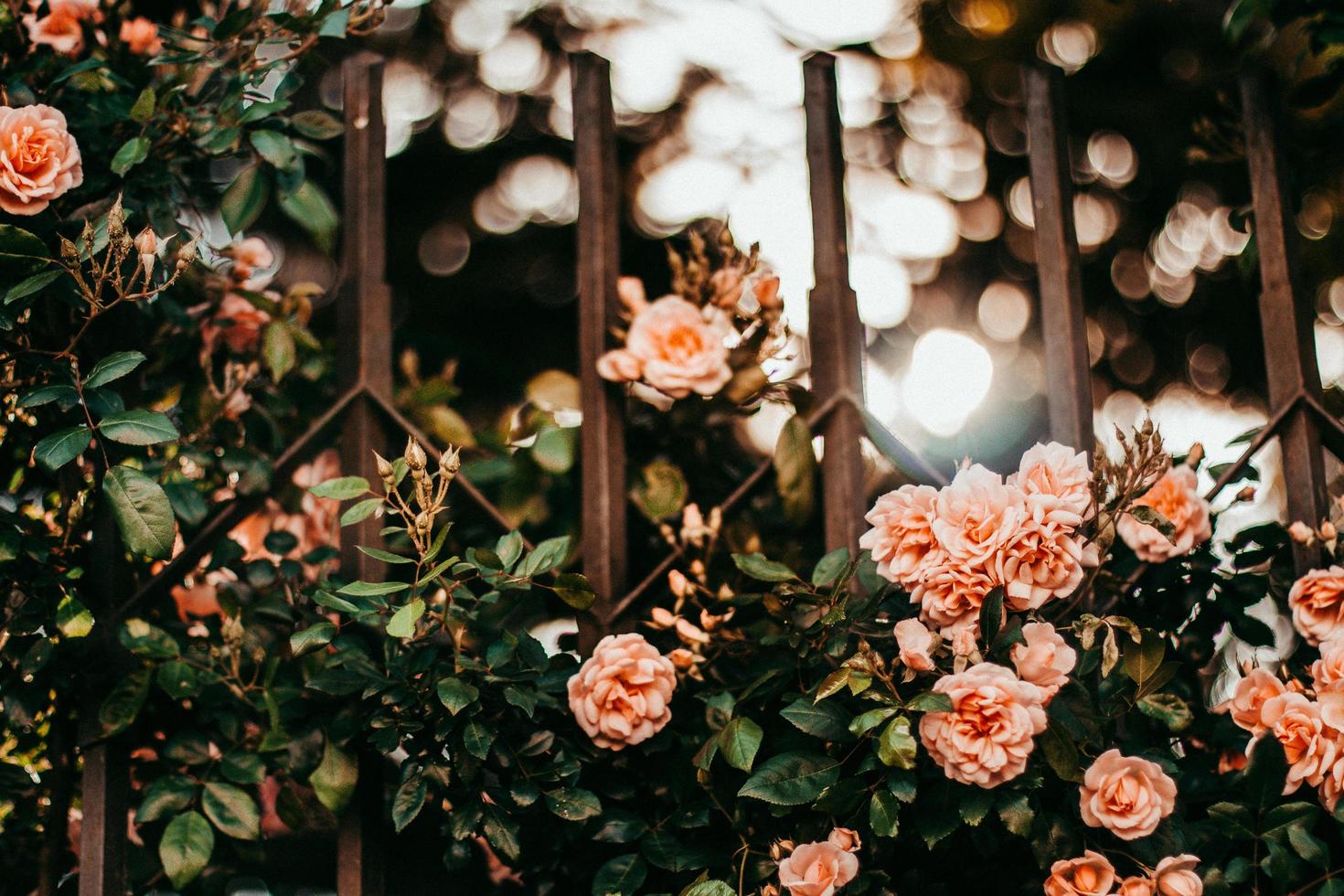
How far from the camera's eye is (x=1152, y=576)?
1.30 meters

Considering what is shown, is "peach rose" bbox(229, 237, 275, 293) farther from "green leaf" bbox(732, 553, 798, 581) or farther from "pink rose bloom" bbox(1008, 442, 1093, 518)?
"pink rose bloom" bbox(1008, 442, 1093, 518)

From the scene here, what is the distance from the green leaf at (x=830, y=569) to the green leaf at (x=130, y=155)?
32.4 inches

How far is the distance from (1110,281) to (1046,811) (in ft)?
9.06

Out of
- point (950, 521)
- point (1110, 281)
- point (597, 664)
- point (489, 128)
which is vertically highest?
point (489, 128)

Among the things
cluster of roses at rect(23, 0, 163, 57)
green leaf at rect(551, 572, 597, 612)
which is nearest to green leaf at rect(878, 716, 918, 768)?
green leaf at rect(551, 572, 597, 612)

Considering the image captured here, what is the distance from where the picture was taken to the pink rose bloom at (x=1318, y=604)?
3.97ft

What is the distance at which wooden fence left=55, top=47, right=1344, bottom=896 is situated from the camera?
1231 millimetres

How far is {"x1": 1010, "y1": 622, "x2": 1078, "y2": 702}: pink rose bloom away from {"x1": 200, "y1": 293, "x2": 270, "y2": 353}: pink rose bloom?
100 centimetres

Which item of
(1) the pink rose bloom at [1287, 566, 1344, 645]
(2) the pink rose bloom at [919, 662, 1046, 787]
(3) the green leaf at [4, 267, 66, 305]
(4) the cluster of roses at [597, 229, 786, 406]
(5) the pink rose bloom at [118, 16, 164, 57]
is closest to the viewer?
(2) the pink rose bloom at [919, 662, 1046, 787]

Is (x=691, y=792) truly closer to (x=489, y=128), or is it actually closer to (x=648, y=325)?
(x=648, y=325)

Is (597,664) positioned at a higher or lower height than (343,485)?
lower

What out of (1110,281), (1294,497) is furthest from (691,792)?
(1110,281)

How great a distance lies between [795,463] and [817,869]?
1.46ft

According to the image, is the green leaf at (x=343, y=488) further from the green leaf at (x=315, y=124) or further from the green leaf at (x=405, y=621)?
the green leaf at (x=315, y=124)
